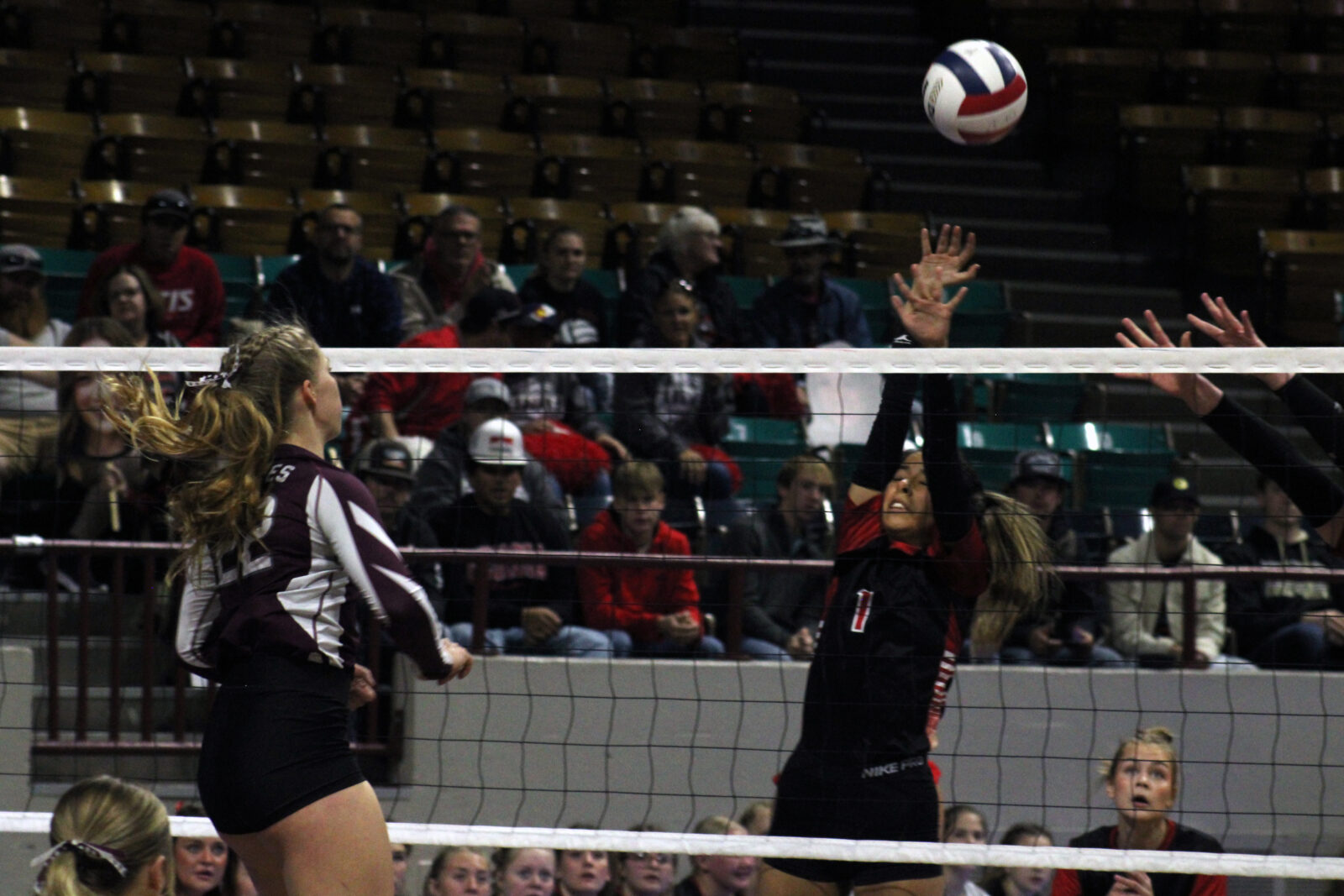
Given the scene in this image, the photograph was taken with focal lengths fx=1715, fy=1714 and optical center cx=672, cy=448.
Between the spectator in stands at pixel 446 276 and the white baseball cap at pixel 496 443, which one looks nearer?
the white baseball cap at pixel 496 443

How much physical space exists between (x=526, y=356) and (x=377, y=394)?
11.4 feet

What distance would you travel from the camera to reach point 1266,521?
8.20m

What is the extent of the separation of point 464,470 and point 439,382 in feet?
3.41

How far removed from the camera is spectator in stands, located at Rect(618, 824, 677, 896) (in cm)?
627

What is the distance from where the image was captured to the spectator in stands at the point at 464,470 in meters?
7.05

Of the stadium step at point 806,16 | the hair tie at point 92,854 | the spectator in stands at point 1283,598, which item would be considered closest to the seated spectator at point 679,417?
the spectator in stands at point 1283,598

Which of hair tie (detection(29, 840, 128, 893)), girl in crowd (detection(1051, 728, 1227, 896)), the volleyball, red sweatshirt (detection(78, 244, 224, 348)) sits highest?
the volleyball

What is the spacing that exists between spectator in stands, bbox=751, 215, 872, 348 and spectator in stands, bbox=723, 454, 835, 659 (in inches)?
74.3

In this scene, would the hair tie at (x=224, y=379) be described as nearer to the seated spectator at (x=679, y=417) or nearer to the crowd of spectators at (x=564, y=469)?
the crowd of spectators at (x=564, y=469)

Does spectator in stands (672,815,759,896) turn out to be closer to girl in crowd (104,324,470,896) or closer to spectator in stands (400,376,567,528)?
spectator in stands (400,376,567,528)

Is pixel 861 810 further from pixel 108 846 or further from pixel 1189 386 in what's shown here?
pixel 108 846

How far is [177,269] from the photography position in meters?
8.51

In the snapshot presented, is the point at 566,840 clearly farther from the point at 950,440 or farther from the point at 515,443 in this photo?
the point at 515,443

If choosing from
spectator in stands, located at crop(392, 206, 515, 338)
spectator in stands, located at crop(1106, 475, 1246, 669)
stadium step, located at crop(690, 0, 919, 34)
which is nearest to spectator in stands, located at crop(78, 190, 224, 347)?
spectator in stands, located at crop(392, 206, 515, 338)
